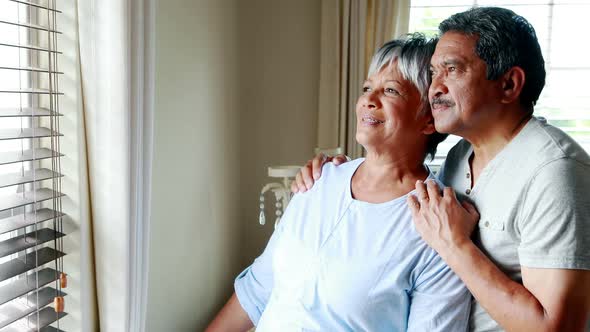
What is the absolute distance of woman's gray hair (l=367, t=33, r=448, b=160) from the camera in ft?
4.85

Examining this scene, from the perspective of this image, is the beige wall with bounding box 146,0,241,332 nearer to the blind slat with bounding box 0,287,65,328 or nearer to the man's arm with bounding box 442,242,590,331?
the blind slat with bounding box 0,287,65,328

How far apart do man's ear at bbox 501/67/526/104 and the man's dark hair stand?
0.01 metres

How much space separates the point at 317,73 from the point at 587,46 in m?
1.46

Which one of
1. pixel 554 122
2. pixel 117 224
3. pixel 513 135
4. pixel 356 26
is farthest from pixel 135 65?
pixel 554 122

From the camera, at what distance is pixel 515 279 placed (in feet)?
4.08

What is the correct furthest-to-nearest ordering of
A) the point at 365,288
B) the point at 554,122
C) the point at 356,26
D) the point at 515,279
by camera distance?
the point at 554,122
the point at 356,26
the point at 365,288
the point at 515,279

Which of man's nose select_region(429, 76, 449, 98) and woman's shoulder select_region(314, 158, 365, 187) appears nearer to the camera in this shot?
man's nose select_region(429, 76, 449, 98)

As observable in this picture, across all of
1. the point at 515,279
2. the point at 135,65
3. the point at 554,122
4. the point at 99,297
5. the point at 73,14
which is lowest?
the point at 99,297

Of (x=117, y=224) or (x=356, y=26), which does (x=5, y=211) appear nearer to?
(x=117, y=224)

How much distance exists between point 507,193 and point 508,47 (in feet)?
0.99

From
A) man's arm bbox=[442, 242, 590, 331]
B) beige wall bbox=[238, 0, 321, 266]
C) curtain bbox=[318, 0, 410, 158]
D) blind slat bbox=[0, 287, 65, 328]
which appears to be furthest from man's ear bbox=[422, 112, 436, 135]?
beige wall bbox=[238, 0, 321, 266]

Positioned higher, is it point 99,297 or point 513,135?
point 513,135

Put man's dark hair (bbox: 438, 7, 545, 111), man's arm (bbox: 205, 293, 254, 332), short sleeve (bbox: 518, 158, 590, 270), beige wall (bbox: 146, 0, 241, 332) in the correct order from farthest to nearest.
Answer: beige wall (bbox: 146, 0, 241, 332) < man's arm (bbox: 205, 293, 254, 332) < man's dark hair (bbox: 438, 7, 545, 111) < short sleeve (bbox: 518, 158, 590, 270)

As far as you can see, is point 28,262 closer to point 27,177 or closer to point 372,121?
point 27,177
